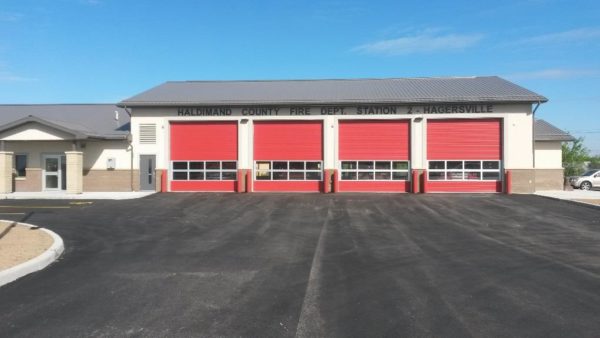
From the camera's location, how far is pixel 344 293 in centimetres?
593

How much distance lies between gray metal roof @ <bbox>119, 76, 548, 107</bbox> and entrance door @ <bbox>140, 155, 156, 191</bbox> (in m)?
3.13

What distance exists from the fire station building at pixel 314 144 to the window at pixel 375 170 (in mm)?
56

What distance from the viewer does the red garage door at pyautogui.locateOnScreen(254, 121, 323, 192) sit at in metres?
23.5

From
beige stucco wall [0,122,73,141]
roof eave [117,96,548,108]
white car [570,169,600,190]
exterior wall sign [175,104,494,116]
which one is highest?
roof eave [117,96,548,108]

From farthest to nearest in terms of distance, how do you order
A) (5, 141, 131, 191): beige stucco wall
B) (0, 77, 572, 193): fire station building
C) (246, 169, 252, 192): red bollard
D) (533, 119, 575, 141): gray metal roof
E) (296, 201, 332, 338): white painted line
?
(533, 119, 575, 141): gray metal roof < (5, 141, 131, 191): beige stucco wall < (246, 169, 252, 192): red bollard < (0, 77, 572, 193): fire station building < (296, 201, 332, 338): white painted line

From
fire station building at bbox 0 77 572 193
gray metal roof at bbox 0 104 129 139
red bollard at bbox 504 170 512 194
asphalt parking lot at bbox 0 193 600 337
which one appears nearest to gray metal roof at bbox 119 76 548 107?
fire station building at bbox 0 77 572 193

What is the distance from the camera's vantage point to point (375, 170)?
23.2 metres

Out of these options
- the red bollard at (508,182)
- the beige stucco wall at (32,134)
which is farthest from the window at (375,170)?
the beige stucco wall at (32,134)

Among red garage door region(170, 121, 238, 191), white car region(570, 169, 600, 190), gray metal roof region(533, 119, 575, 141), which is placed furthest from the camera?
white car region(570, 169, 600, 190)

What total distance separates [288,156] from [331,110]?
3604mm

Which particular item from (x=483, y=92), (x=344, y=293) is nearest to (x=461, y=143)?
(x=483, y=92)

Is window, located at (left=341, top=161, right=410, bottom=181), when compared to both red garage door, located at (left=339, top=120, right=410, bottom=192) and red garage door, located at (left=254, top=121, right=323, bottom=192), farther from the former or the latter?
red garage door, located at (left=254, top=121, right=323, bottom=192)

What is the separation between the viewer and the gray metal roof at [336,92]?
22750 mm

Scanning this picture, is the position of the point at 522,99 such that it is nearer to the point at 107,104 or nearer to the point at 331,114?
the point at 331,114
